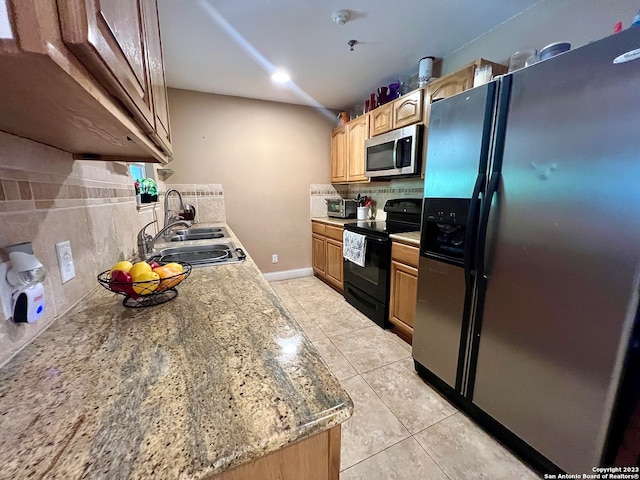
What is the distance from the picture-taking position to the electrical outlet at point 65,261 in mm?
737

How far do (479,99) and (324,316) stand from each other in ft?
6.96

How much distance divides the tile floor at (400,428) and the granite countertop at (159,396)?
0.99 m

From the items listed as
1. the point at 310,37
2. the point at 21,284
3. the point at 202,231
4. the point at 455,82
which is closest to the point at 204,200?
the point at 202,231

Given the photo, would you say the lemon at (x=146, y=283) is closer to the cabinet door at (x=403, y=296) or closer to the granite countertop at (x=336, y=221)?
the cabinet door at (x=403, y=296)

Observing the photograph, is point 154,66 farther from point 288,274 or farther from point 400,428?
point 288,274

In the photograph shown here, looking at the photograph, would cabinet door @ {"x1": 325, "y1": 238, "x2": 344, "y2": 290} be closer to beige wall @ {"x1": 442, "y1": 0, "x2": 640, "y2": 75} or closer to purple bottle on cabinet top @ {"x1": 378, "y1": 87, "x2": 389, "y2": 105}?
purple bottle on cabinet top @ {"x1": 378, "y1": 87, "x2": 389, "y2": 105}

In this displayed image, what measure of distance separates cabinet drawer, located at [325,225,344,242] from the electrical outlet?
238cm

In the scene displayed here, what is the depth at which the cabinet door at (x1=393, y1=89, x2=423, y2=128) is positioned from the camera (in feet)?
6.90

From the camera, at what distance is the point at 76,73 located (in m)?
0.34

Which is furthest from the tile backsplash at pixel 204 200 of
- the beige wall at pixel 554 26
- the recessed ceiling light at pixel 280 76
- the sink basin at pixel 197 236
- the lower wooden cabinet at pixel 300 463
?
the lower wooden cabinet at pixel 300 463

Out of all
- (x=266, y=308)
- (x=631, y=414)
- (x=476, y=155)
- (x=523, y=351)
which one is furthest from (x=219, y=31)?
(x=631, y=414)

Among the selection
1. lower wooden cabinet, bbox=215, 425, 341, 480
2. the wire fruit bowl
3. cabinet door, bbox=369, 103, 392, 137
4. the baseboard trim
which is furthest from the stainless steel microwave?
lower wooden cabinet, bbox=215, 425, 341, 480

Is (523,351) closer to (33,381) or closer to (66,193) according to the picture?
(33,381)

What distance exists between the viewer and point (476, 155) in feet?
4.02
